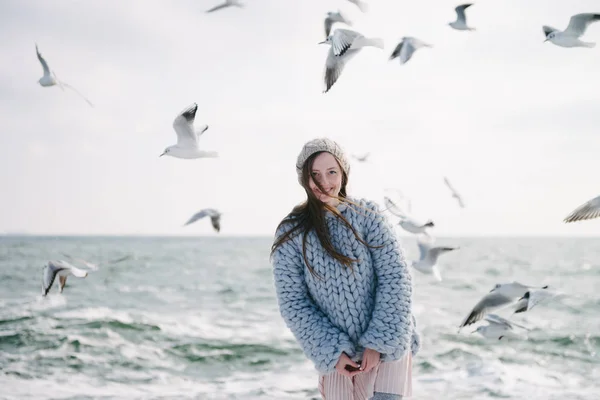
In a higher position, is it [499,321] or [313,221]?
[313,221]

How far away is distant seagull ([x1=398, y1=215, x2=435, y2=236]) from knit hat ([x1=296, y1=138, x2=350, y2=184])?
2909 mm

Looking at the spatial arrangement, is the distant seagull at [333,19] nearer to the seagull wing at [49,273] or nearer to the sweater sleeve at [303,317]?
the seagull wing at [49,273]

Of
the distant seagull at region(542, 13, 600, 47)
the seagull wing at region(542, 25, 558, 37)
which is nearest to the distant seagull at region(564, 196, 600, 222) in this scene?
the distant seagull at region(542, 13, 600, 47)

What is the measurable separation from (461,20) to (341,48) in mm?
2804

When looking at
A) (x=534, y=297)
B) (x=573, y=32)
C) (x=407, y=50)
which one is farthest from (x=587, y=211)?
(x=407, y=50)

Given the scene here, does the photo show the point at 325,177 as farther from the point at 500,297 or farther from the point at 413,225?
the point at 413,225

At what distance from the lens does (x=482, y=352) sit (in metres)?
8.34

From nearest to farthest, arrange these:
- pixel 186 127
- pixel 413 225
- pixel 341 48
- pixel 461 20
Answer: pixel 186 127
pixel 341 48
pixel 413 225
pixel 461 20

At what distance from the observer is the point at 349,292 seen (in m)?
2.38

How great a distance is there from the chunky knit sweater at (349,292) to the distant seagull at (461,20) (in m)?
4.80

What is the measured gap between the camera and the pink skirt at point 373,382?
238 cm

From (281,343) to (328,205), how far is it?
21.7ft

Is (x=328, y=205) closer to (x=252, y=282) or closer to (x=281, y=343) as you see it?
(x=281, y=343)

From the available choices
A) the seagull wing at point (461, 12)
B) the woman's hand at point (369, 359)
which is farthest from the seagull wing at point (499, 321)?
the woman's hand at point (369, 359)
